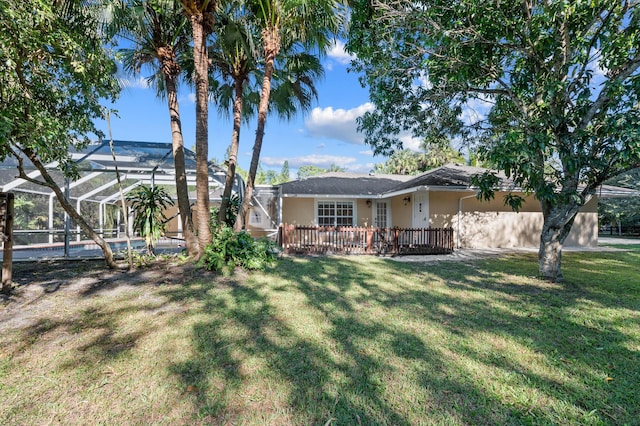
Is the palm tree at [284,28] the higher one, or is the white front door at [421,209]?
the palm tree at [284,28]

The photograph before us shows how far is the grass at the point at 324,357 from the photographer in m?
2.39

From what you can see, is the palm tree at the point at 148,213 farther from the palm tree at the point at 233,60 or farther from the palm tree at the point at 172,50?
the palm tree at the point at 233,60

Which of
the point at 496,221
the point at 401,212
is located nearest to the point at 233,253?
the point at 401,212

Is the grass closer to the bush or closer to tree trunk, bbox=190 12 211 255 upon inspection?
the bush

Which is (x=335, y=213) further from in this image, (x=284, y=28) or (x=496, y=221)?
(x=284, y=28)

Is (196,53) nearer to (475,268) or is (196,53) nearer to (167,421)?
(167,421)

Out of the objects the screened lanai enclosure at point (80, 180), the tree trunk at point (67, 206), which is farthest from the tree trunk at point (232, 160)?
the tree trunk at point (67, 206)

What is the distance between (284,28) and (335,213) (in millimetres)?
9209

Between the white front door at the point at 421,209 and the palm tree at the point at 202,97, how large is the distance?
9.25m

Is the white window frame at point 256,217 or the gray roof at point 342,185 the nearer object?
the gray roof at point 342,185

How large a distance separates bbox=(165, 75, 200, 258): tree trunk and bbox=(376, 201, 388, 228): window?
35.0ft

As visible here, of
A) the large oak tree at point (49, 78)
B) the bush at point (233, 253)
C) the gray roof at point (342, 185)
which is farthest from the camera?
the gray roof at point (342, 185)

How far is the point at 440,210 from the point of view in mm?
12805

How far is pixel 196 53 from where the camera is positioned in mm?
7238
